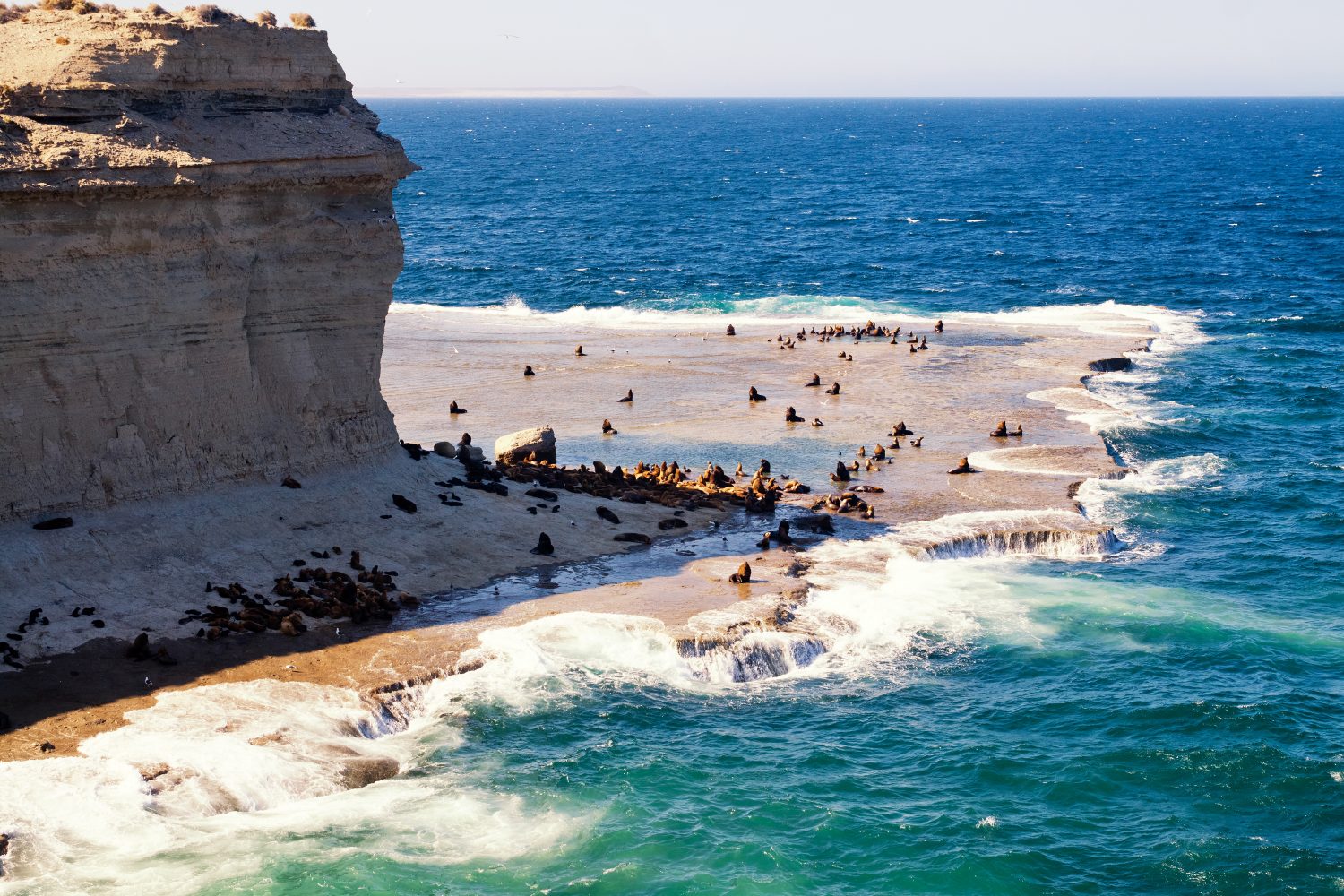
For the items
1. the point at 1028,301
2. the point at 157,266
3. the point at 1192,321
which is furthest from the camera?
the point at 1028,301

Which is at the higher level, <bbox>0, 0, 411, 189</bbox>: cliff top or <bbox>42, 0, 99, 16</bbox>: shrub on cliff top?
<bbox>42, 0, 99, 16</bbox>: shrub on cliff top

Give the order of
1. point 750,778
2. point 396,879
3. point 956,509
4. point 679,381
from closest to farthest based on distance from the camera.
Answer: point 396,879, point 750,778, point 956,509, point 679,381

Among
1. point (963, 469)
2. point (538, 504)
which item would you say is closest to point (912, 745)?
point (538, 504)

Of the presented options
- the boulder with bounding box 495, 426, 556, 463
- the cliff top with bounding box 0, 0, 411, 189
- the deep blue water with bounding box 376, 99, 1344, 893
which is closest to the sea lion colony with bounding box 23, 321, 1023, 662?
the boulder with bounding box 495, 426, 556, 463

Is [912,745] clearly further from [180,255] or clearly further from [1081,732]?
[180,255]

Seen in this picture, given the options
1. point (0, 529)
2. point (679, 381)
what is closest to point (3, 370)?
point (0, 529)

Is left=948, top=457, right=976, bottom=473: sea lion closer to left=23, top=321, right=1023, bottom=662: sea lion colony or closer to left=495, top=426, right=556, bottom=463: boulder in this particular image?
left=23, top=321, right=1023, bottom=662: sea lion colony

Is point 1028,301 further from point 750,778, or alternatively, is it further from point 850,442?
point 750,778
